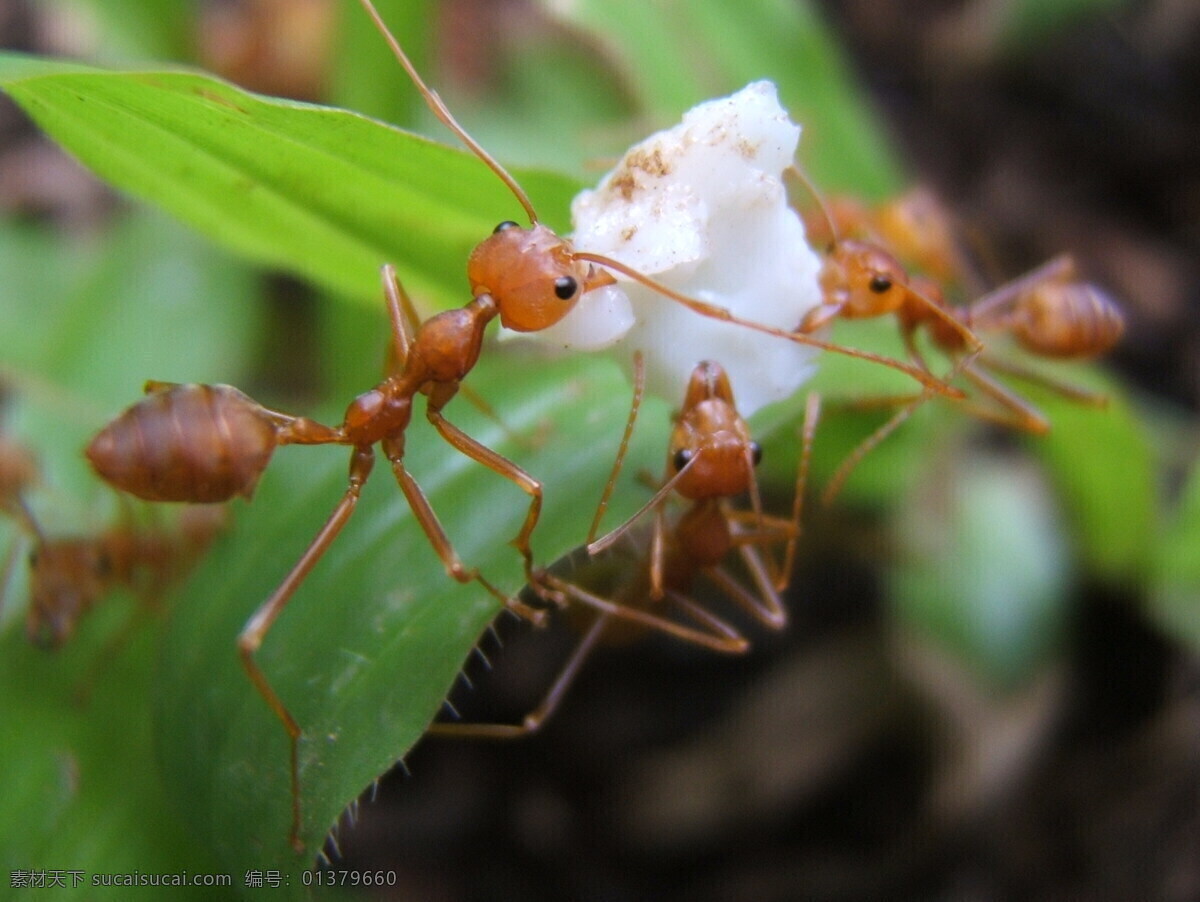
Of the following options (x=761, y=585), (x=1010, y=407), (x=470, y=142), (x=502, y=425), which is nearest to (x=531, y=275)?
(x=470, y=142)

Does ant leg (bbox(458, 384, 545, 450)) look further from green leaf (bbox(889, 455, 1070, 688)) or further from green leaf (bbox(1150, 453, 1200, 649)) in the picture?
green leaf (bbox(1150, 453, 1200, 649))

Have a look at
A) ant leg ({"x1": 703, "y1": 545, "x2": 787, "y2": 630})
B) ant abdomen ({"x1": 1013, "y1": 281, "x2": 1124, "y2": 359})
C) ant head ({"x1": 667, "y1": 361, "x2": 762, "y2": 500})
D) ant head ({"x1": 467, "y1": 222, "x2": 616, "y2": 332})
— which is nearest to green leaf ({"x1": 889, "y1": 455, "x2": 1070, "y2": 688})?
ant abdomen ({"x1": 1013, "y1": 281, "x2": 1124, "y2": 359})

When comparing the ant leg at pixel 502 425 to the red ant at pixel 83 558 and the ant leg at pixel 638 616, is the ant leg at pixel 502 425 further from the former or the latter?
the red ant at pixel 83 558

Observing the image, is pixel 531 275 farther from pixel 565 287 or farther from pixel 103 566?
pixel 103 566

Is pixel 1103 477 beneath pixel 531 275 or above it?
beneath

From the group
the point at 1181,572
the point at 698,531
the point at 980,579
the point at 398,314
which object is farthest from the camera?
the point at 980,579

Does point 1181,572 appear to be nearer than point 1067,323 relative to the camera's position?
No

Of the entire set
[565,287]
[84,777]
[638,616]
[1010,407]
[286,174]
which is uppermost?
[286,174]

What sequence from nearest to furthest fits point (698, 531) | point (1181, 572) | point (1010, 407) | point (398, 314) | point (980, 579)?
point (398, 314) < point (698, 531) < point (1010, 407) < point (1181, 572) < point (980, 579)
